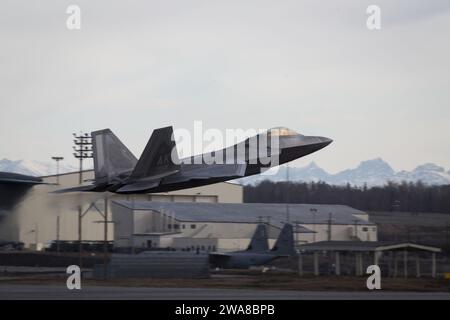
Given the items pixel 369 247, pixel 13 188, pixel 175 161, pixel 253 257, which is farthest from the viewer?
pixel 253 257

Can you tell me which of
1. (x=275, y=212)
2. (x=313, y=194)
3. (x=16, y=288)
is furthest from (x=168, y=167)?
(x=313, y=194)

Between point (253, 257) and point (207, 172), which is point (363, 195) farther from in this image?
point (207, 172)

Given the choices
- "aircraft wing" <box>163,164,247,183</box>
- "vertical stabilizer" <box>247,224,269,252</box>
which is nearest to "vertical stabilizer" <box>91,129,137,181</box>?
"aircraft wing" <box>163,164,247,183</box>

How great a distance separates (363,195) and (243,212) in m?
27.6

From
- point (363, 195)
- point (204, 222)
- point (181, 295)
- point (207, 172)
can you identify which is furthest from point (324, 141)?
point (363, 195)

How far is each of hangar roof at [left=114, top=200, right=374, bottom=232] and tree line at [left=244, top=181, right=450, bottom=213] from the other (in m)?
8.62

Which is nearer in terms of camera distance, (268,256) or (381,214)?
(268,256)

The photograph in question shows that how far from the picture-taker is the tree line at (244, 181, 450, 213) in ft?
282

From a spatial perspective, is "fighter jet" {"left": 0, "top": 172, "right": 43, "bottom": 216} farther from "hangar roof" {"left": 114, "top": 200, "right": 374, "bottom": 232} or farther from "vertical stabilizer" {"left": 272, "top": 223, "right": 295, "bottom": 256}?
"hangar roof" {"left": 114, "top": 200, "right": 374, "bottom": 232}

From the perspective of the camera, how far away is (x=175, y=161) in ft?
119

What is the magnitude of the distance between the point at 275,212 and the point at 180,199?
1021 centimetres

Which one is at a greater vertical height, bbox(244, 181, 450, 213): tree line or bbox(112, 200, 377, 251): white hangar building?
bbox(244, 181, 450, 213): tree line
